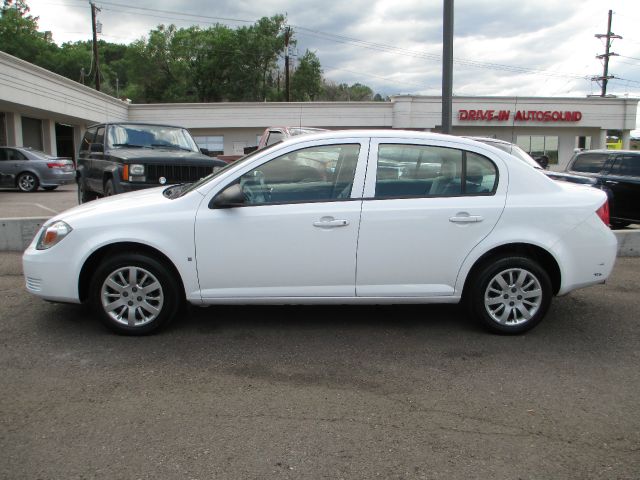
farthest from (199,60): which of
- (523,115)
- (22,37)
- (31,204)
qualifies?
(31,204)

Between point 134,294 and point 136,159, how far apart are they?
15.7 feet

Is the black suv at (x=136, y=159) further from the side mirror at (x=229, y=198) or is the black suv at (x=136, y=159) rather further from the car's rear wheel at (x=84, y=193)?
the side mirror at (x=229, y=198)

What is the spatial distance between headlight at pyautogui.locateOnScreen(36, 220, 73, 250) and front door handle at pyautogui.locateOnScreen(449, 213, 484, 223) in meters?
3.20

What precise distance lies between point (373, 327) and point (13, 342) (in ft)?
10.0

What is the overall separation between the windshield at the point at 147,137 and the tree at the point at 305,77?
51815 millimetres

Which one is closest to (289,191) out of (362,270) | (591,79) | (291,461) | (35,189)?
(362,270)

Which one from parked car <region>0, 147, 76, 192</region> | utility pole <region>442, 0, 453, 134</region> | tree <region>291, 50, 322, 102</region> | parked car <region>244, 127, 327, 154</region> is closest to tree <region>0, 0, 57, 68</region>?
tree <region>291, 50, 322, 102</region>

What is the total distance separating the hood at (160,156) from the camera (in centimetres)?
902

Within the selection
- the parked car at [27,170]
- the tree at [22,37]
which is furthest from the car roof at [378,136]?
the tree at [22,37]

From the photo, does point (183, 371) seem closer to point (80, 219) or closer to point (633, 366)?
point (80, 219)

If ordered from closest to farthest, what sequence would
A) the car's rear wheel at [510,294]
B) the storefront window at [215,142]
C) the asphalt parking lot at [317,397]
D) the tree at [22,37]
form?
the asphalt parking lot at [317,397]
the car's rear wheel at [510,294]
the storefront window at [215,142]
the tree at [22,37]

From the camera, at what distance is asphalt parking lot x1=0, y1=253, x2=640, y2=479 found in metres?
2.95

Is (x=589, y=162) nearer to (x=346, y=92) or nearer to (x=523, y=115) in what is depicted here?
(x=523, y=115)

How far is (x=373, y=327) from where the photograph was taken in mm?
5074
